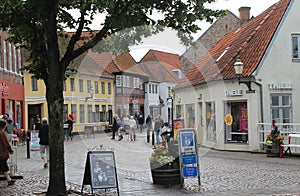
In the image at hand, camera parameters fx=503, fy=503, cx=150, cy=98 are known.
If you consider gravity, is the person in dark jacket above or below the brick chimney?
below

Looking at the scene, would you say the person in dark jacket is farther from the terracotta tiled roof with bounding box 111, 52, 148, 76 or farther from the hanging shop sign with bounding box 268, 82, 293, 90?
the hanging shop sign with bounding box 268, 82, 293, 90

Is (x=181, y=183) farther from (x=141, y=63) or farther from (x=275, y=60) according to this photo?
(x=275, y=60)

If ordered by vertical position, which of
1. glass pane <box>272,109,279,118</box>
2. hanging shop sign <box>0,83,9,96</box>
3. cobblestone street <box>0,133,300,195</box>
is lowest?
cobblestone street <box>0,133,300,195</box>

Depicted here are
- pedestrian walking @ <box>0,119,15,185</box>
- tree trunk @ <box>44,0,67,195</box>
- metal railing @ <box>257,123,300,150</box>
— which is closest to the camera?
tree trunk @ <box>44,0,67,195</box>

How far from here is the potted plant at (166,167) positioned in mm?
12750

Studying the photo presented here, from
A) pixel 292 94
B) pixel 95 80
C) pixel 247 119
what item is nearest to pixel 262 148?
pixel 247 119

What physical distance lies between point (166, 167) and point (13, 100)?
2481 centimetres

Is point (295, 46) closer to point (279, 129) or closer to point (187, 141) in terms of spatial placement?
point (279, 129)

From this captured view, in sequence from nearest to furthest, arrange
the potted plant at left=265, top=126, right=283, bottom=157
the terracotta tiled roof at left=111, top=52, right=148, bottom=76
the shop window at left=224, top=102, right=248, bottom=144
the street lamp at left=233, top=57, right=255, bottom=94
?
the terracotta tiled roof at left=111, top=52, right=148, bottom=76
the potted plant at left=265, top=126, right=283, bottom=157
the street lamp at left=233, top=57, right=255, bottom=94
the shop window at left=224, top=102, right=248, bottom=144

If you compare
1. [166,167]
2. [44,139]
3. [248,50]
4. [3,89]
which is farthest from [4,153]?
[3,89]

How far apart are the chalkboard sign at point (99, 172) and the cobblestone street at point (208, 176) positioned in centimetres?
57

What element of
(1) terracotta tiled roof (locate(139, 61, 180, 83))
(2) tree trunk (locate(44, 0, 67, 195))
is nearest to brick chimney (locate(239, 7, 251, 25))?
(1) terracotta tiled roof (locate(139, 61, 180, 83))

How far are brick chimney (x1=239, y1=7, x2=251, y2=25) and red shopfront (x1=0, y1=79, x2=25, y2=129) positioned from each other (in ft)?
57.6

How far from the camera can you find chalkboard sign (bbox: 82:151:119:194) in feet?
37.0
